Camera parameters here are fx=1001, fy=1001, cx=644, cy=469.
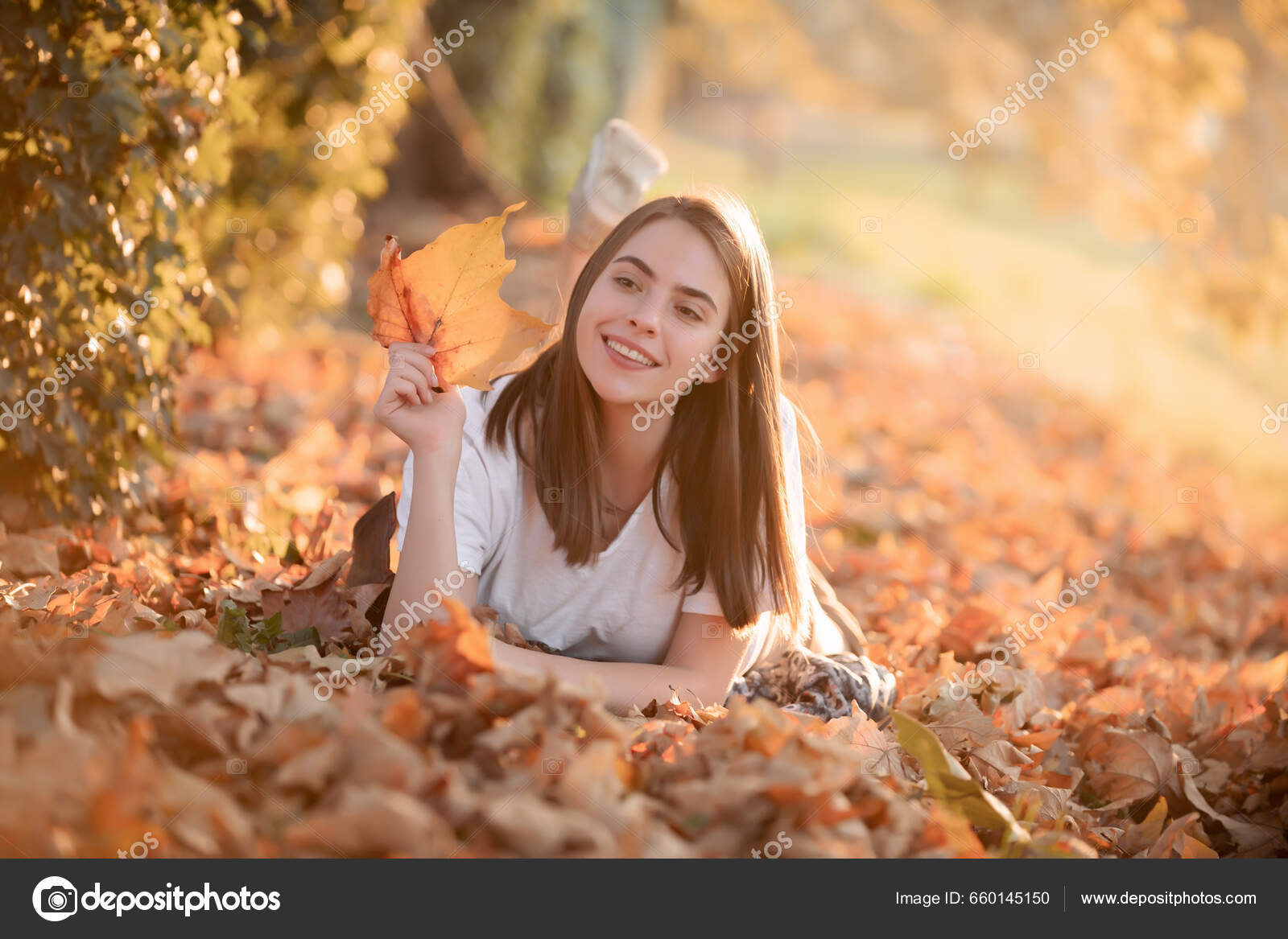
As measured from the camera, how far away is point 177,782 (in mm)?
1184

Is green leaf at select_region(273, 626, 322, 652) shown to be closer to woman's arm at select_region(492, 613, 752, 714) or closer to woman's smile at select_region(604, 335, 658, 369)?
woman's arm at select_region(492, 613, 752, 714)

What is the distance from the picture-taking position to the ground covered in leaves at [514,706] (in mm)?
1228

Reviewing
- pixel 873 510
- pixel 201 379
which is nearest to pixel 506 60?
pixel 201 379

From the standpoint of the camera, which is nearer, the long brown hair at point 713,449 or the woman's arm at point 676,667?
the woman's arm at point 676,667

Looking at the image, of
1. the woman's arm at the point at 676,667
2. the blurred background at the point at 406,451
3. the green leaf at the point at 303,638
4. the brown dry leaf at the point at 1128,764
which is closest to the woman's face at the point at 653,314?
the blurred background at the point at 406,451

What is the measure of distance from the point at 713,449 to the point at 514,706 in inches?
42.7

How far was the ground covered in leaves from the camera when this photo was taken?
4.03 ft

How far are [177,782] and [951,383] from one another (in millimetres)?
7267

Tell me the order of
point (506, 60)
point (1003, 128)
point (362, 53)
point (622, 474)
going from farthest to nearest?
1. point (1003, 128)
2. point (506, 60)
3. point (362, 53)
4. point (622, 474)

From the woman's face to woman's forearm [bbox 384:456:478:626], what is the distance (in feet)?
1.39

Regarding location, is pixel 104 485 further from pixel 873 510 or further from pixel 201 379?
pixel 873 510
